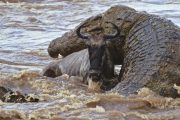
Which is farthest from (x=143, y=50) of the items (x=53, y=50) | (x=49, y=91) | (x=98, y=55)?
(x=53, y=50)

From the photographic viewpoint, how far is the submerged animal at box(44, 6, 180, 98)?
8.74 meters

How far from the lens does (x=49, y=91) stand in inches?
379

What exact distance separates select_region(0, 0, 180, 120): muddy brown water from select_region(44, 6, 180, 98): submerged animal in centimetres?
22

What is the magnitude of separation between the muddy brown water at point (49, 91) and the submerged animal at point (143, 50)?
0.22 meters

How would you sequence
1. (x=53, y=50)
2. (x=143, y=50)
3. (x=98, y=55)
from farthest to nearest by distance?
(x=53, y=50) < (x=98, y=55) < (x=143, y=50)

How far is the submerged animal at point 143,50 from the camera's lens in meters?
8.74

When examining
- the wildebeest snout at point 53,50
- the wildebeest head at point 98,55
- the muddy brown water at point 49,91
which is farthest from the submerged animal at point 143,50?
the wildebeest snout at point 53,50

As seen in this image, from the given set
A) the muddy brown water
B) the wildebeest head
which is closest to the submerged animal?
the wildebeest head

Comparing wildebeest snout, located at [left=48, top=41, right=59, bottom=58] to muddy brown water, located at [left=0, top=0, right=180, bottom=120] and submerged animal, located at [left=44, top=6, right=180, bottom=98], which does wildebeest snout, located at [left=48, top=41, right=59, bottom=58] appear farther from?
submerged animal, located at [left=44, top=6, right=180, bottom=98]

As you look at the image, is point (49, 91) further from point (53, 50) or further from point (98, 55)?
point (53, 50)

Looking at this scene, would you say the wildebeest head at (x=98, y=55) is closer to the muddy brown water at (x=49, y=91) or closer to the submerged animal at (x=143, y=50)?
the submerged animal at (x=143, y=50)

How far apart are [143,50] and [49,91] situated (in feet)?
4.80

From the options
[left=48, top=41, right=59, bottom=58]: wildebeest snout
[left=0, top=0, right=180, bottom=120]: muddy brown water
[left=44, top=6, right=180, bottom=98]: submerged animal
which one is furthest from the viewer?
[left=48, top=41, right=59, bottom=58]: wildebeest snout

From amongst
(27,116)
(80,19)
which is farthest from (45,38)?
(27,116)
